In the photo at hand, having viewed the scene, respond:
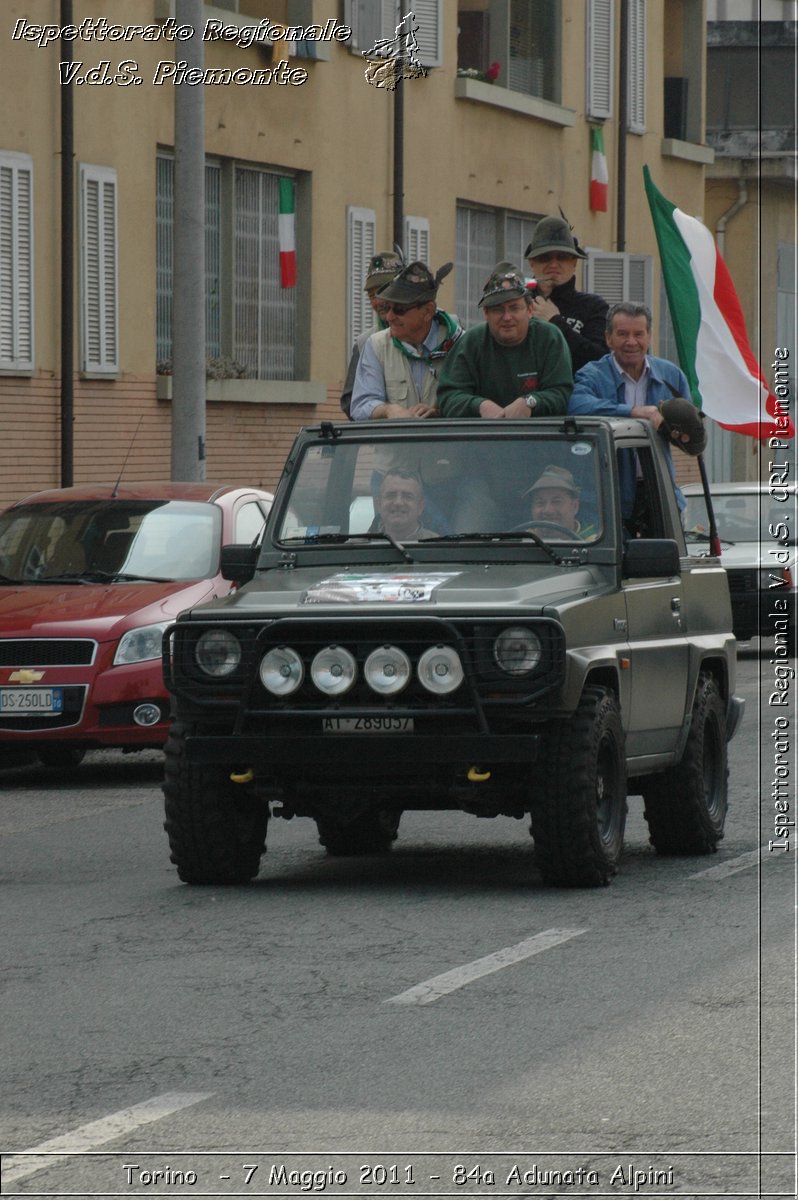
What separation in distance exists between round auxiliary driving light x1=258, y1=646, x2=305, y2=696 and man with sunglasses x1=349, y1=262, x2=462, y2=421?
2611 millimetres

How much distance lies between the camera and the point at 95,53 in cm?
2331

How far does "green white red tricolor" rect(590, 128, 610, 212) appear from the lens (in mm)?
36688

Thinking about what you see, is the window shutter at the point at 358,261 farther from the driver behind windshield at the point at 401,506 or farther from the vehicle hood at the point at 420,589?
the vehicle hood at the point at 420,589

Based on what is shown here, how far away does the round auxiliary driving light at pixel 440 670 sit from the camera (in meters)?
9.24

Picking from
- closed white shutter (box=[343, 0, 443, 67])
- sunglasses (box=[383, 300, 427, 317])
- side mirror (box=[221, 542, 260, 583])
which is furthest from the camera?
closed white shutter (box=[343, 0, 443, 67])

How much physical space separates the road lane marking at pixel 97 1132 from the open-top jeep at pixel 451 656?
314cm

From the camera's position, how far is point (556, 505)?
33.7ft

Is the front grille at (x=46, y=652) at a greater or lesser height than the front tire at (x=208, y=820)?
greater

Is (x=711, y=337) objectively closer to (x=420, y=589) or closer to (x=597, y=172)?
(x=420, y=589)

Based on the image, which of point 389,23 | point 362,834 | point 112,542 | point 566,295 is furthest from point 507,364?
point 389,23

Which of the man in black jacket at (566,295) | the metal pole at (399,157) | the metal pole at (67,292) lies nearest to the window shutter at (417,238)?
the metal pole at (399,157)

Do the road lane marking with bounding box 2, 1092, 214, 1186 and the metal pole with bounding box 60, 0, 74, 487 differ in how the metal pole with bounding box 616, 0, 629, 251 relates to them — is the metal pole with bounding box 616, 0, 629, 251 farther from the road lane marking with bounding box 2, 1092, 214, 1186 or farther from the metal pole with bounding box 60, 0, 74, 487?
the road lane marking with bounding box 2, 1092, 214, 1186

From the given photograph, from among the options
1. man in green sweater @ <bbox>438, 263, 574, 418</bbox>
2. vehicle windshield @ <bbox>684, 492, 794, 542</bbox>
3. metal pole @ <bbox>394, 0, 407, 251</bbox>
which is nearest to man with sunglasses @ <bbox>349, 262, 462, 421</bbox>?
man in green sweater @ <bbox>438, 263, 574, 418</bbox>

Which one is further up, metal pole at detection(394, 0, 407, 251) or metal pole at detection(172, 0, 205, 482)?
metal pole at detection(394, 0, 407, 251)
